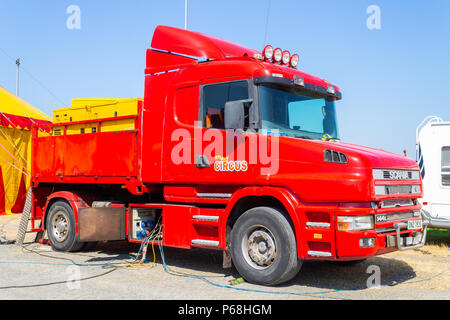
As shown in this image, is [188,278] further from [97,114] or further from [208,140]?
[97,114]

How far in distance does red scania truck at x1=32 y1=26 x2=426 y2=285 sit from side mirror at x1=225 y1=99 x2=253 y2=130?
0.02 metres

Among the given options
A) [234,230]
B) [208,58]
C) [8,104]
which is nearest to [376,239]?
[234,230]

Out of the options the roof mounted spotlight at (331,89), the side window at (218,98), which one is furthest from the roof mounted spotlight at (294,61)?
the side window at (218,98)

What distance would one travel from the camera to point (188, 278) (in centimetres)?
723

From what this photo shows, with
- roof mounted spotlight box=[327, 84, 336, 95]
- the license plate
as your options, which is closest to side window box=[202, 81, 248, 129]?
roof mounted spotlight box=[327, 84, 336, 95]

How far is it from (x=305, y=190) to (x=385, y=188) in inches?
42.4

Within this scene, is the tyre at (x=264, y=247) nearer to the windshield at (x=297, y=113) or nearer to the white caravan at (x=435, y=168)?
the windshield at (x=297, y=113)

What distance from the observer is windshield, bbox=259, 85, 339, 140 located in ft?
22.5

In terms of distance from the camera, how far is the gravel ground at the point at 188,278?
6184 millimetres

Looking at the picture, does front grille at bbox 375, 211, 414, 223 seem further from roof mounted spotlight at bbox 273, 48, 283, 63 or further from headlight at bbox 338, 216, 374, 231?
roof mounted spotlight at bbox 273, 48, 283, 63

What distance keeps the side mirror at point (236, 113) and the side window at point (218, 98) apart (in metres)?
0.29

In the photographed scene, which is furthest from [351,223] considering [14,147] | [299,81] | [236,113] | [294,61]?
[14,147]

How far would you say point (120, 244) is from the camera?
11.0 m
